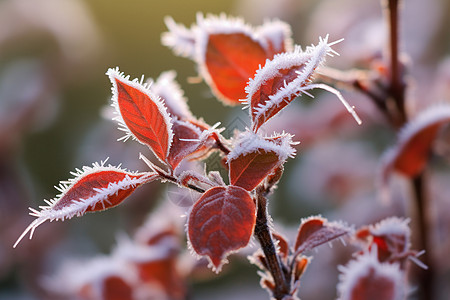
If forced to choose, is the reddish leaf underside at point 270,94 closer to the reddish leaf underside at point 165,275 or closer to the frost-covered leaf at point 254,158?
the frost-covered leaf at point 254,158

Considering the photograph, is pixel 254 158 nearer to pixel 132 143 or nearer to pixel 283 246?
pixel 283 246

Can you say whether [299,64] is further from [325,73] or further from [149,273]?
[149,273]

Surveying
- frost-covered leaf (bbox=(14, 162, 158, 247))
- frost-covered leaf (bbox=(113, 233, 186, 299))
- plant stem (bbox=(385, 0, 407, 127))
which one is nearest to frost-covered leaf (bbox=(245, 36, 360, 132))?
frost-covered leaf (bbox=(14, 162, 158, 247))

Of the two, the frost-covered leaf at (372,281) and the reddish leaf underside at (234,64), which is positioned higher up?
the reddish leaf underside at (234,64)

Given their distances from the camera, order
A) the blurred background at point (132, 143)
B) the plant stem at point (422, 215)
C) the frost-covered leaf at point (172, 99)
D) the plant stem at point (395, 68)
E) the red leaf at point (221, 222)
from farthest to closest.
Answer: the blurred background at point (132, 143), the plant stem at point (422, 215), the plant stem at point (395, 68), the frost-covered leaf at point (172, 99), the red leaf at point (221, 222)

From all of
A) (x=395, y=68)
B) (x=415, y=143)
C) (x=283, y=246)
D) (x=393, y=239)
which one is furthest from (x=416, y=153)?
(x=283, y=246)

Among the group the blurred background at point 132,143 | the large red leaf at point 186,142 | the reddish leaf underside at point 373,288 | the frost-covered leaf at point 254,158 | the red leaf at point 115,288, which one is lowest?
the reddish leaf underside at point 373,288

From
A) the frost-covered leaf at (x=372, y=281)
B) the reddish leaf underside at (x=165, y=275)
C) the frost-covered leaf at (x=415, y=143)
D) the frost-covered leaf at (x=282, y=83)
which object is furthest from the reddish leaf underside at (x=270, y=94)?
the reddish leaf underside at (x=165, y=275)

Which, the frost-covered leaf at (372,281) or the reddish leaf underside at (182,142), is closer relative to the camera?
the reddish leaf underside at (182,142)
